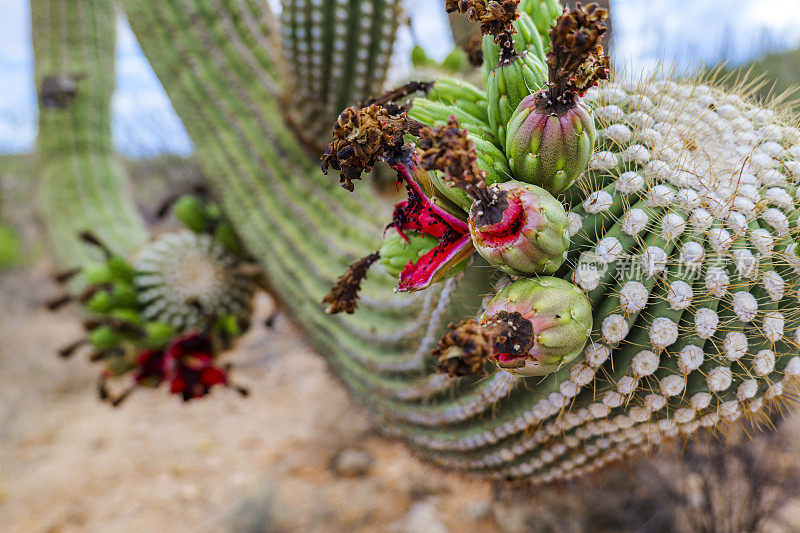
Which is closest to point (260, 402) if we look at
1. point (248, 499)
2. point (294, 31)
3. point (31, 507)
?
point (248, 499)

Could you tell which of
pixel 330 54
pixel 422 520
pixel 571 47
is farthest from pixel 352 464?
pixel 571 47

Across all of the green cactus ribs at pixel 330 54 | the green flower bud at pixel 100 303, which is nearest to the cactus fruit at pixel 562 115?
the green cactus ribs at pixel 330 54

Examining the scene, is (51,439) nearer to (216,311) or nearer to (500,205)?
(216,311)

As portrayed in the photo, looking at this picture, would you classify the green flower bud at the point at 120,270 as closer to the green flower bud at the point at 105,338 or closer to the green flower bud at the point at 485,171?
the green flower bud at the point at 105,338

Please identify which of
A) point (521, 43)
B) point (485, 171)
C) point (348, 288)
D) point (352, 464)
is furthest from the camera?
point (352, 464)

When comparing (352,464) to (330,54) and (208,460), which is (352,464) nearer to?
(208,460)
